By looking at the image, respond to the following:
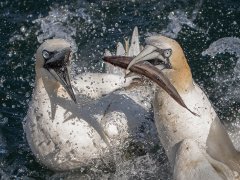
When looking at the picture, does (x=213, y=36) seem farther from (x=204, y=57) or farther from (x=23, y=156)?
(x=23, y=156)

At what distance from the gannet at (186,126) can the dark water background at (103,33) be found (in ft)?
5.54

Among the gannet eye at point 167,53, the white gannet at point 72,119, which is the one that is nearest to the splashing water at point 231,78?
the white gannet at point 72,119

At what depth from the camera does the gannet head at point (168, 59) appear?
6344 millimetres

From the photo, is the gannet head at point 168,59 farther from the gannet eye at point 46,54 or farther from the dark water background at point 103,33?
the dark water background at point 103,33

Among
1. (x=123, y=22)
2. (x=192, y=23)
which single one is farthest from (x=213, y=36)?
(x=123, y=22)

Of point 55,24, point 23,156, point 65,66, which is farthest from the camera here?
point 55,24

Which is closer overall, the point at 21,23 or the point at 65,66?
the point at 65,66

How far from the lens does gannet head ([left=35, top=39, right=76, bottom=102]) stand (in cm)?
666

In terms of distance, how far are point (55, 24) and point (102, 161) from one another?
3383 mm

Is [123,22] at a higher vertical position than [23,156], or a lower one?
higher

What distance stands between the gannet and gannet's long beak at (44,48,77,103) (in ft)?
1.52

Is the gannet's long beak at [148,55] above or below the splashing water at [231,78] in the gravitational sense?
above

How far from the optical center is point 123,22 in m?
10.3

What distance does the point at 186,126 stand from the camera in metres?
6.70
